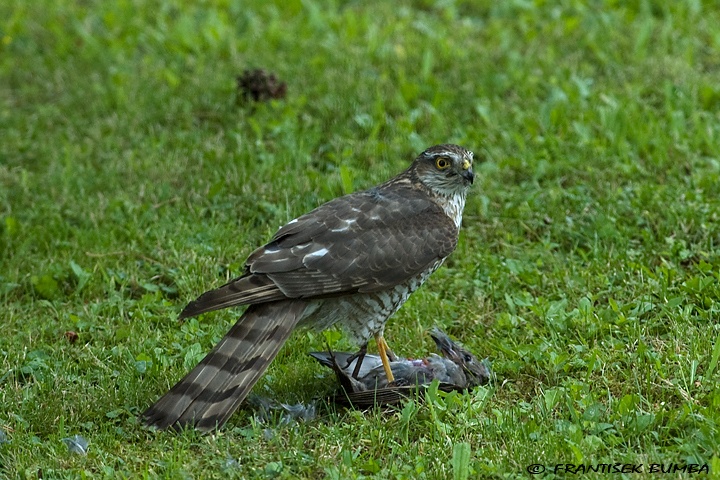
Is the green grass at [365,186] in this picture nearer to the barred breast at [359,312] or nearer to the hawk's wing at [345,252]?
the barred breast at [359,312]

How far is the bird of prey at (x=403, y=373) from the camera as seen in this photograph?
208 inches

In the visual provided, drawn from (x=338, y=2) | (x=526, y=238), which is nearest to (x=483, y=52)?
(x=338, y=2)

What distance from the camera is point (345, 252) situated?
17.8 ft

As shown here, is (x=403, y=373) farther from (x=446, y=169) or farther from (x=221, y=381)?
(x=446, y=169)

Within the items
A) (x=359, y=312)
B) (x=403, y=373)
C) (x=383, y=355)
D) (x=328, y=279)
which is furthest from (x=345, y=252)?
(x=403, y=373)

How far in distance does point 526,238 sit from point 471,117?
1.74m

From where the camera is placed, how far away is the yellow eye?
6.05 meters

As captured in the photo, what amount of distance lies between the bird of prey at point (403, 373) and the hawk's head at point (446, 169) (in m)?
0.90

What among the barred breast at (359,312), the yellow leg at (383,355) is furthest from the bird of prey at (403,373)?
the barred breast at (359,312)

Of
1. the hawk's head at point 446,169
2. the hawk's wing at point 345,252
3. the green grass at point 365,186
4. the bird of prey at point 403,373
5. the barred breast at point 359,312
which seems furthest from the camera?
the hawk's head at point 446,169

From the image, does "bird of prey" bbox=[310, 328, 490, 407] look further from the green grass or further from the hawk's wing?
the hawk's wing

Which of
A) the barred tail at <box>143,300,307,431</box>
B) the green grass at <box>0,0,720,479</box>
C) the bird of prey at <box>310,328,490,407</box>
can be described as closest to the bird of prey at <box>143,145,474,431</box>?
the barred tail at <box>143,300,307,431</box>

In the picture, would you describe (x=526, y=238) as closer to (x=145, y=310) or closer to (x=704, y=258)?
(x=704, y=258)

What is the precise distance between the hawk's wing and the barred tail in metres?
0.19
